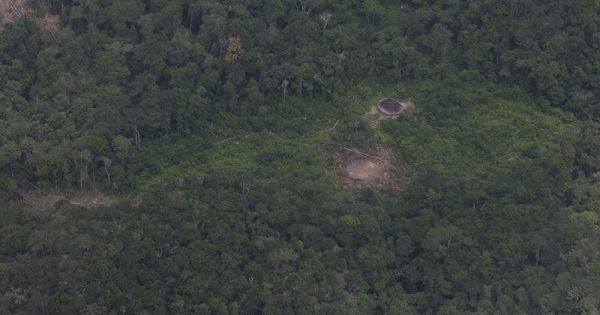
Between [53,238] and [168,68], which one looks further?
[168,68]

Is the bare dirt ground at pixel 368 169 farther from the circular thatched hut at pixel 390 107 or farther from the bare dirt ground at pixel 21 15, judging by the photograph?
the bare dirt ground at pixel 21 15

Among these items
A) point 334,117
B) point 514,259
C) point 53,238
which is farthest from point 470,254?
point 53,238

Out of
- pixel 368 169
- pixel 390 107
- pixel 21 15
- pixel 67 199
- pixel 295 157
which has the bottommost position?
pixel 368 169

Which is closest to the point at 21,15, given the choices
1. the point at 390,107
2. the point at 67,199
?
the point at 67,199

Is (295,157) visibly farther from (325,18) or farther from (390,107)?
(325,18)

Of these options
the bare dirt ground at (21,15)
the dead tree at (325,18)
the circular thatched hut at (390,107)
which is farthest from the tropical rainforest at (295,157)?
the circular thatched hut at (390,107)

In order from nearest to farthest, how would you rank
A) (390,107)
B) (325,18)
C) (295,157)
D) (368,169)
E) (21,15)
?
(295,157), (368,169), (390,107), (21,15), (325,18)

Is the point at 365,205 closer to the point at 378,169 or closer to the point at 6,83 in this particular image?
the point at 378,169
